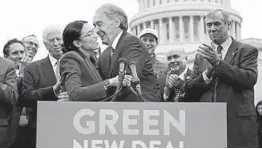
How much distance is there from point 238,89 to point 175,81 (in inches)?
45.1

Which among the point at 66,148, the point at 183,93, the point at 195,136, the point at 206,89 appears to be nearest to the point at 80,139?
the point at 66,148

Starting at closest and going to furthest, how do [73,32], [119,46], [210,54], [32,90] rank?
[119,46]
[73,32]
[210,54]
[32,90]

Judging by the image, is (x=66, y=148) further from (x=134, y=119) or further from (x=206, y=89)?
(x=206, y=89)

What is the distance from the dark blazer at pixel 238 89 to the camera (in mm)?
6039

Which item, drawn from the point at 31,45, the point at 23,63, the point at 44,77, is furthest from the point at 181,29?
the point at 44,77

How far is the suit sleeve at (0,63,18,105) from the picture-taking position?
250 inches

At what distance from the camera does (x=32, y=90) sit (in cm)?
680

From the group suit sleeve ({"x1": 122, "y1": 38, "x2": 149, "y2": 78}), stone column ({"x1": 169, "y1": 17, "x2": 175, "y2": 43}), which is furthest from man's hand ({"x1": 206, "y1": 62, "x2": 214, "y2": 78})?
stone column ({"x1": 169, "y1": 17, "x2": 175, "y2": 43})

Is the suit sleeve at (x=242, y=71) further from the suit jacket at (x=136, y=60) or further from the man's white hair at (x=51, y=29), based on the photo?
the man's white hair at (x=51, y=29)

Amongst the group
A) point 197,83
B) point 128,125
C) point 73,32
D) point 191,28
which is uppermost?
point 191,28

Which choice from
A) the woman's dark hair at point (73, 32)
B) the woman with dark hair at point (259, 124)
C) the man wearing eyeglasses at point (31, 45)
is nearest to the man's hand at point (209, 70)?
the woman's dark hair at point (73, 32)

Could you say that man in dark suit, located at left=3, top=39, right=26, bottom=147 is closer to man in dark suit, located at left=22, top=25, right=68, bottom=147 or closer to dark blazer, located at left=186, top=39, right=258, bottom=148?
man in dark suit, located at left=22, top=25, right=68, bottom=147

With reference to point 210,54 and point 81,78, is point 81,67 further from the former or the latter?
point 210,54

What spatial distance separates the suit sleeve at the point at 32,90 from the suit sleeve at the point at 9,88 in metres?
0.24
